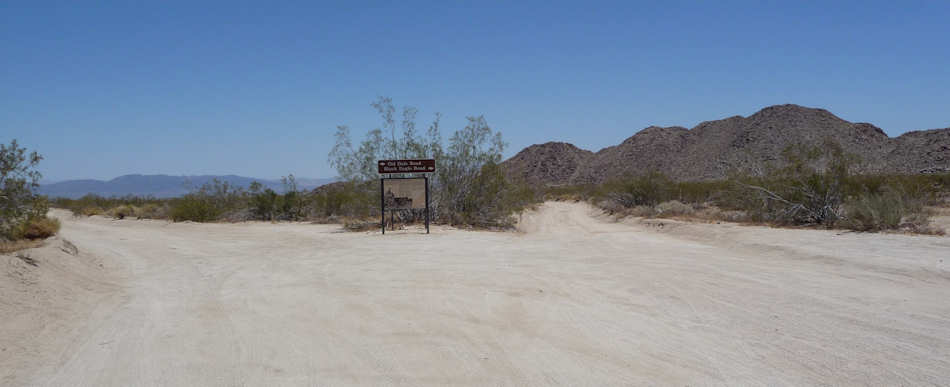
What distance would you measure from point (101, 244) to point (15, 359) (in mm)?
12431

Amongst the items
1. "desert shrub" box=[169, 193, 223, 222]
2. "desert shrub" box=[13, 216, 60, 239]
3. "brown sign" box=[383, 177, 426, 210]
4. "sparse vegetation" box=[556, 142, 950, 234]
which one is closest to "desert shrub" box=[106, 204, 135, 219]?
"desert shrub" box=[169, 193, 223, 222]

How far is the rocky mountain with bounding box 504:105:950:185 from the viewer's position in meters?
67.1

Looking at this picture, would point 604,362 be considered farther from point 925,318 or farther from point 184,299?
point 184,299

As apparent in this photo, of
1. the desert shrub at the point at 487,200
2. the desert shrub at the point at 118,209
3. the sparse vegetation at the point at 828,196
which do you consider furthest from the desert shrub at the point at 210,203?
the sparse vegetation at the point at 828,196

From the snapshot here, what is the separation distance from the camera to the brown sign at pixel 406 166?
66.3 feet

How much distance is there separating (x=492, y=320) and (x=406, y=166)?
13488 mm

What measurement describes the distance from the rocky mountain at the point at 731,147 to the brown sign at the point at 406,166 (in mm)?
37645

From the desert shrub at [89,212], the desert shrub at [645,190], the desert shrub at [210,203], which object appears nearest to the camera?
the desert shrub at [210,203]

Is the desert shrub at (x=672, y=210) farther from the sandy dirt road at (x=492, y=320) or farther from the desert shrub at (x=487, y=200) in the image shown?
the sandy dirt road at (x=492, y=320)

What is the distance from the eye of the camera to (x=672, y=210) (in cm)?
2805

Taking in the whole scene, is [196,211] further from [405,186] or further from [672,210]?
[672,210]

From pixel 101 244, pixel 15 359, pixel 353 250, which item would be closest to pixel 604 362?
pixel 15 359

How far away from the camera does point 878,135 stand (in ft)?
271

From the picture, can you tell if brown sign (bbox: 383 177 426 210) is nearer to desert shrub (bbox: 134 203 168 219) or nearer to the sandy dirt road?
the sandy dirt road
